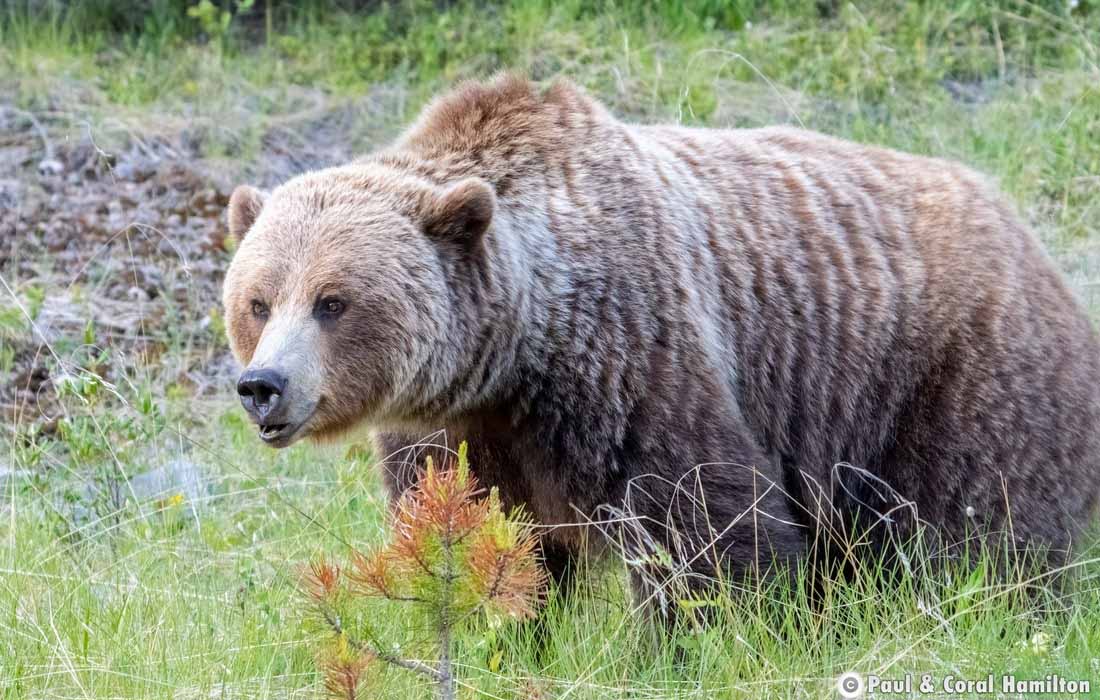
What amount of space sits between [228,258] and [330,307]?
448 cm

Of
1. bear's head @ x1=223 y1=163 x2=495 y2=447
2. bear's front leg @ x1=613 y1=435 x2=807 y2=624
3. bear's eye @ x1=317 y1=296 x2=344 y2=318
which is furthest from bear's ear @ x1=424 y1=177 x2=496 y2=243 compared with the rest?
bear's front leg @ x1=613 y1=435 x2=807 y2=624

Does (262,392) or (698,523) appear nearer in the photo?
(262,392)

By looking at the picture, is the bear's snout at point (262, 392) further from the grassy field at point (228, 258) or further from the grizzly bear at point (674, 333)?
the grassy field at point (228, 258)

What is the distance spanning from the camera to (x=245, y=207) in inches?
200

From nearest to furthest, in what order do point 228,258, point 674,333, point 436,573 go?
point 436,573 → point 674,333 → point 228,258

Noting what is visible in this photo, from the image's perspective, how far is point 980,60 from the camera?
409 inches

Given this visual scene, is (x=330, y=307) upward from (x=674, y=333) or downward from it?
upward

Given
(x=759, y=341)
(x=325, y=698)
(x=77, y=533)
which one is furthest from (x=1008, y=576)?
(x=77, y=533)

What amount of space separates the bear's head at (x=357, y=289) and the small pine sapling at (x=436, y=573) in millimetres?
1118

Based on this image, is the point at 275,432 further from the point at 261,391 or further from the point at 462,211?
the point at 462,211

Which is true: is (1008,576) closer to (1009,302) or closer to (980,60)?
(1009,302)

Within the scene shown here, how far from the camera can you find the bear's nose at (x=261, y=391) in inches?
171
